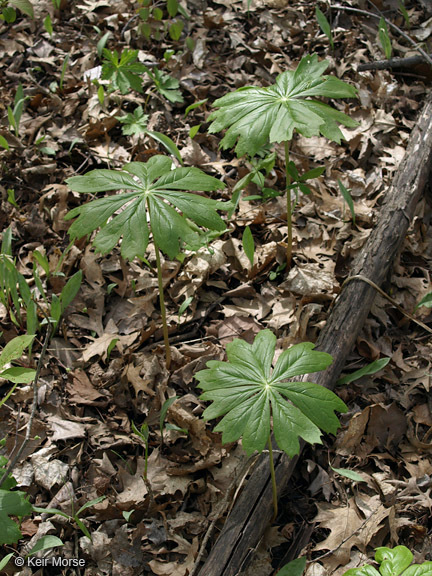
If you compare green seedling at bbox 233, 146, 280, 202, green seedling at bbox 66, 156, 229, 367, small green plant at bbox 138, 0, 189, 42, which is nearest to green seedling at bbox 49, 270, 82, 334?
green seedling at bbox 66, 156, 229, 367

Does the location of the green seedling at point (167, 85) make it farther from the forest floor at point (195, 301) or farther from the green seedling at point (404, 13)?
the green seedling at point (404, 13)

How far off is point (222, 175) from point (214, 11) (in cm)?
185

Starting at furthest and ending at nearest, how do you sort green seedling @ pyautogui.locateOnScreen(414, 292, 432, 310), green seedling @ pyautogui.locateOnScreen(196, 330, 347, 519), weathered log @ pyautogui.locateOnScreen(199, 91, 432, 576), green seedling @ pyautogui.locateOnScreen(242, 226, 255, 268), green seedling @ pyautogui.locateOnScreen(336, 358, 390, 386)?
green seedling @ pyautogui.locateOnScreen(242, 226, 255, 268) < green seedling @ pyautogui.locateOnScreen(414, 292, 432, 310) < green seedling @ pyautogui.locateOnScreen(336, 358, 390, 386) < weathered log @ pyautogui.locateOnScreen(199, 91, 432, 576) < green seedling @ pyautogui.locateOnScreen(196, 330, 347, 519)

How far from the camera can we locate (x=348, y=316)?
2.43 meters

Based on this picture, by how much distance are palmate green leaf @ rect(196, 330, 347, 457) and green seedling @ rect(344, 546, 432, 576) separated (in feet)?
1.37

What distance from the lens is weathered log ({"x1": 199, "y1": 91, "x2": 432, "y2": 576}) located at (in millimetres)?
1788

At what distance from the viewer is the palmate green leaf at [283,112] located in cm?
217

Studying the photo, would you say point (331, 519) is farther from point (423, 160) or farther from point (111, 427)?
point (423, 160)

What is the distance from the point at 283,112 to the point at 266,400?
128 centimetres

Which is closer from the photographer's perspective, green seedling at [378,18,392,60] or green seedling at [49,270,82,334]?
green seedling at [49,270,82,334]

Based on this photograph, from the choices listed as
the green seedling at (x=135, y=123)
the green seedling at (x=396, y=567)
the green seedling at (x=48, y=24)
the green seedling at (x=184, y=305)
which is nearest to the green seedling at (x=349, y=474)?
the green seedling at (x=396, y=567)

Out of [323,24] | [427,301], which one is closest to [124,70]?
[323,24]

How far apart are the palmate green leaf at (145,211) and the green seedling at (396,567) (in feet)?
3.99

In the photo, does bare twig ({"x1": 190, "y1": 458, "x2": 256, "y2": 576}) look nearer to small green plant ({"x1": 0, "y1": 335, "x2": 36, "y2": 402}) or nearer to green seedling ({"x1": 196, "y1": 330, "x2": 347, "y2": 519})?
green seedling ({"x1": 196, "y1": 330, "x2": 347, "y2": 519})
